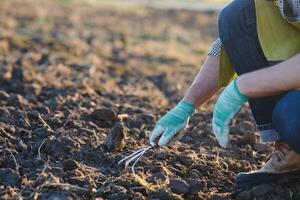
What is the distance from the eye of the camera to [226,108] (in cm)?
268

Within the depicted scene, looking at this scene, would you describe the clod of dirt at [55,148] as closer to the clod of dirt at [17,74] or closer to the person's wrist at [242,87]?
the person's wrist at [242,87]

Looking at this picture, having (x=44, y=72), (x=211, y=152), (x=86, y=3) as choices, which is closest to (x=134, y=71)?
(x=44, y=72)

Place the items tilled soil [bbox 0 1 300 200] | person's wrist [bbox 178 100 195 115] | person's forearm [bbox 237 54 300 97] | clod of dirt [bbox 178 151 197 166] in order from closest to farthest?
1. person's forearm [bbox 237 54 300 97]
2. tilled soil [bbox 0 1 300 200]
3. person's wrist [bbox 178 100 195 115]
4. clod of dirt [bbox 178 151 197 166]

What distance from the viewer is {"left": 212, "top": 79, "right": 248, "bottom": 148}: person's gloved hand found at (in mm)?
2656

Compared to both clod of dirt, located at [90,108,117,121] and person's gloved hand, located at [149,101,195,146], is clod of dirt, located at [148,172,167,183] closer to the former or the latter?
person's gloved hand, located at [149,101,195,146]

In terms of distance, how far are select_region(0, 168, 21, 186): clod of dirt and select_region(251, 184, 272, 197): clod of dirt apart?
A: 965 millimetres

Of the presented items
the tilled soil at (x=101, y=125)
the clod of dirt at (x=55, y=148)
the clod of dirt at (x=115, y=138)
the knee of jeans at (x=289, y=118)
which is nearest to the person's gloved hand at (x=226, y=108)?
the knee of jeans at (x=289, y=118)

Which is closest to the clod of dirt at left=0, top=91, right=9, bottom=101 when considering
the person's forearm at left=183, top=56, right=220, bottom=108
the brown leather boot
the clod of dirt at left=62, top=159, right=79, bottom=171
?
the clod of dirt at left=62, top=159, right=79, bottom=171

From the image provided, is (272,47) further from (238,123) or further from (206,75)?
(238,123)

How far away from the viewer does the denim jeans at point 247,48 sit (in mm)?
2850

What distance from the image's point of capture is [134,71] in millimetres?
6109

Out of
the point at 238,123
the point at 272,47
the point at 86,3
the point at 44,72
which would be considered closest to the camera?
the point at 272,47

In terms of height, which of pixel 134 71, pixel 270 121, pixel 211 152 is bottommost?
pixel 134 71

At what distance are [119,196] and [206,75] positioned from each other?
0.74 m
